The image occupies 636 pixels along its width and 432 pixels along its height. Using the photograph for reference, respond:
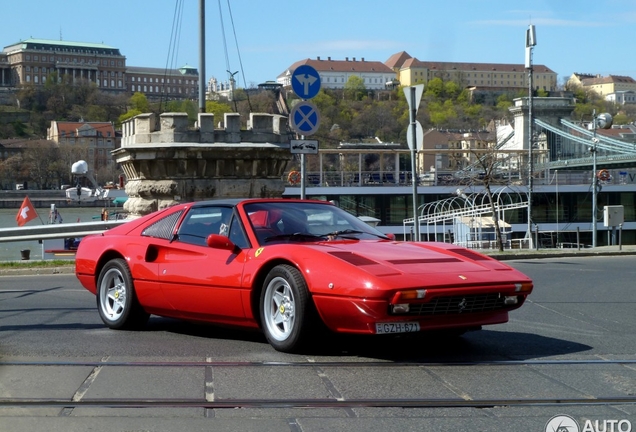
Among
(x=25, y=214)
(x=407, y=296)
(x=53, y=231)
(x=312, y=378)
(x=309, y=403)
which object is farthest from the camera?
(x=25, y=214)

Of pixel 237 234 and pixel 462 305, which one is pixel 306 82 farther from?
pixel 462 305

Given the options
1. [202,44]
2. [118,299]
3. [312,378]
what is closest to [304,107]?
[202,44]

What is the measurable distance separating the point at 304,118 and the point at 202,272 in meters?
7.80

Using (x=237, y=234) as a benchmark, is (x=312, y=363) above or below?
below

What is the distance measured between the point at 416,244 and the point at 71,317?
3.68 m

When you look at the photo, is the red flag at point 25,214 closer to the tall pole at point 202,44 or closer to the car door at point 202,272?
the tall pole at point 202,44

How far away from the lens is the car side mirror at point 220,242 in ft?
23.0

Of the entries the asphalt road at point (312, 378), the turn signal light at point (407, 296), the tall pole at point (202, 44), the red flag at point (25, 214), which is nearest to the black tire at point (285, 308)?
the asphalt road at point (312, 378)

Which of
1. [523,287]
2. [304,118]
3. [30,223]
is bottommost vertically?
[30,223]

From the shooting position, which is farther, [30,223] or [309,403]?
[30,223]

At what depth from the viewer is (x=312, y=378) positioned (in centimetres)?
570

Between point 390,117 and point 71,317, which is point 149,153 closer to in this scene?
point 71,317

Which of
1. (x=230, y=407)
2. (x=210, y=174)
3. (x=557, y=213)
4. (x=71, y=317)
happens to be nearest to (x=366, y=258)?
(x=230, y=407)

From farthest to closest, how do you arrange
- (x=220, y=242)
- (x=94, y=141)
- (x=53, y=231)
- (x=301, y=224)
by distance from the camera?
(x=94, y=141)
(x=53, y=231)
(x=301, y=224)
(x=220, y=242)
